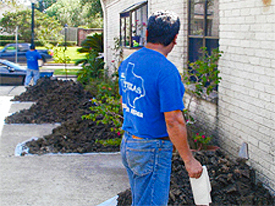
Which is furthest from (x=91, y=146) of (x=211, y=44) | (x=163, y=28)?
(x=163, y=28)

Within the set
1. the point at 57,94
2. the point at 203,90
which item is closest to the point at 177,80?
the point at 203,90

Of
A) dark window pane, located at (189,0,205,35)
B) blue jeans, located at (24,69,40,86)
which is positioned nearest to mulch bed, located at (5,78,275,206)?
blue jeans, located at (24,69,40,86)

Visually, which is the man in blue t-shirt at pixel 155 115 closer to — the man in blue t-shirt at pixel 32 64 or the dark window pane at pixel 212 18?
the dark window pane at pixel 212 18

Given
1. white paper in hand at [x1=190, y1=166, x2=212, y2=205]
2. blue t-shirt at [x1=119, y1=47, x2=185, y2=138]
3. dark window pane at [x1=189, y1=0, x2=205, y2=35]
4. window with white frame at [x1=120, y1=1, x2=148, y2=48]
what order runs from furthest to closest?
window with white frame at [x1=120, y1=1, x2=148, y2=48], dark window pane at [x1=189, y1=0, x2=205, y2=35], white paper in hand at [x1=190, y1=166, x2=212, y2=205], blue t-shirt at [x1=119, y1=47, x2=185, y2=138]

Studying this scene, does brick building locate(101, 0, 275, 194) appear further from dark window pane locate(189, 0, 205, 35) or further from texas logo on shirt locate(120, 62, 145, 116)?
texas logo on shirt locate(120, 62, 145, 116)

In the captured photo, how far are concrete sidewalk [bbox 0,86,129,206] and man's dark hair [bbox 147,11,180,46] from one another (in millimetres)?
2595

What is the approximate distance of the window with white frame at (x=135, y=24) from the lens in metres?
10.8

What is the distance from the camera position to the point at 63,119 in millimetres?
10156

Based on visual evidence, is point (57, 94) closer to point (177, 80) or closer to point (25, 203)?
point (25, 203)

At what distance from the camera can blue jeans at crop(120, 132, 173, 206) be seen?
10.0 feet

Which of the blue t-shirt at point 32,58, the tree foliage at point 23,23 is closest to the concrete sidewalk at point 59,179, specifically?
the blue t-shirt at point 32,58

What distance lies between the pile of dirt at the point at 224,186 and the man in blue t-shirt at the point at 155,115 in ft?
5.08

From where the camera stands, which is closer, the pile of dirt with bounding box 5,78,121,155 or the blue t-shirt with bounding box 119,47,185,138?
the blue t-shirt with bounding box 119,47,185,138

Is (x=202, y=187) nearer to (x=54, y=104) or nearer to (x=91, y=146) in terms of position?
(x=91, y=146)
